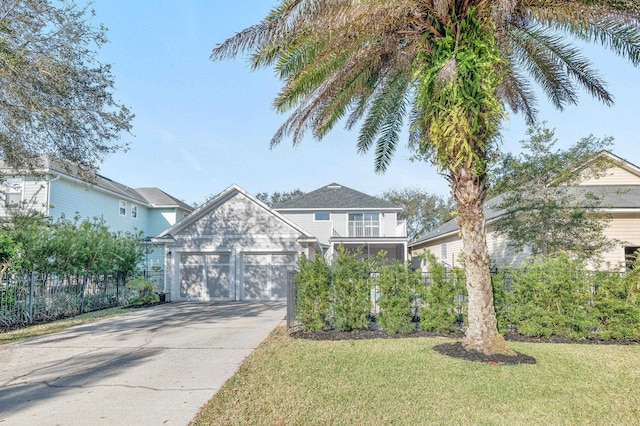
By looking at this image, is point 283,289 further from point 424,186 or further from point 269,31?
point 424,186

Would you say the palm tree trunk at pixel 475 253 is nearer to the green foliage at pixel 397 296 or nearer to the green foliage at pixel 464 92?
the green foliage at pixel 464 92

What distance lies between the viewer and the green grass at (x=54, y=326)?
8.55m

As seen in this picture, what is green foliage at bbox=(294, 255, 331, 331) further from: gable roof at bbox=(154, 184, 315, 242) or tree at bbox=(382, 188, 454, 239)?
tree at bbox=(382, 188, 454, 239)

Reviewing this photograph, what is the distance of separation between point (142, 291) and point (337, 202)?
14.4m

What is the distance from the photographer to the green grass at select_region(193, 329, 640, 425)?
3.88 m

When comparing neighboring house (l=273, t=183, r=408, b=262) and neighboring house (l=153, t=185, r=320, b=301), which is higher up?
neighboring house (l=273, t=183, r=408, b=262)

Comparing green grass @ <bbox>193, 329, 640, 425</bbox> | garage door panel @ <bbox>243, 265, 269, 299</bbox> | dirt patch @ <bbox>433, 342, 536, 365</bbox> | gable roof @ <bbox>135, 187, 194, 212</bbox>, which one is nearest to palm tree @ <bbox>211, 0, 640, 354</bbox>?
dirt patch @ <bbox>433, 342, 536, 365</bbox>

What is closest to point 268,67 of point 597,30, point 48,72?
point 48,72

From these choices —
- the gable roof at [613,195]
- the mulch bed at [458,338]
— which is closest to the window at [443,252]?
the gable roof at [613,195]

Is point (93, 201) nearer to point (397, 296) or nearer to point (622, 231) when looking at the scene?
point (397, 296)

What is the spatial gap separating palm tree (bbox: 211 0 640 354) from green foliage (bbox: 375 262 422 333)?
1.68 metres

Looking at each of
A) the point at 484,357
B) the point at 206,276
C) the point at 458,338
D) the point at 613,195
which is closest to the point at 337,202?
the point at 206,276

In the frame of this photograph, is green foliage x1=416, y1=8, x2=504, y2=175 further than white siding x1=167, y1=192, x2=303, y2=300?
No

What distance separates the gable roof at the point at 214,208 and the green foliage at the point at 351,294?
7918 millimetres
